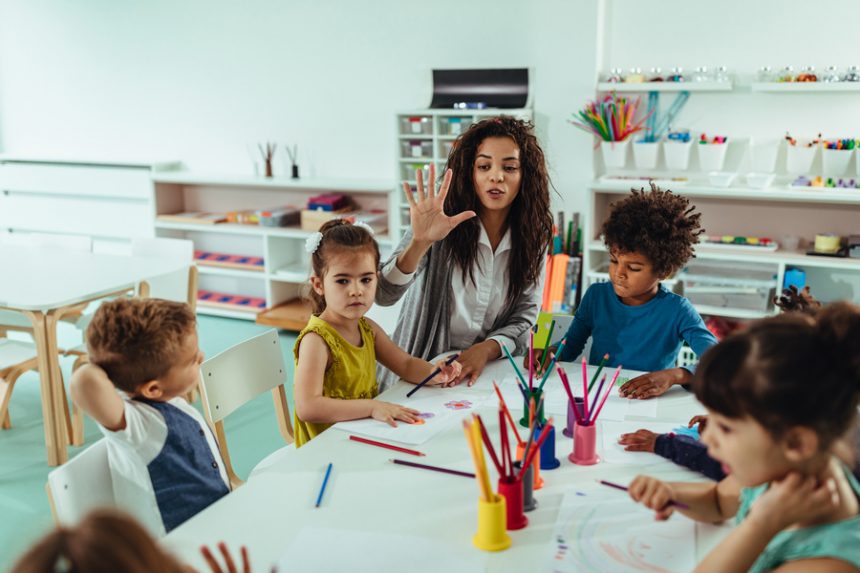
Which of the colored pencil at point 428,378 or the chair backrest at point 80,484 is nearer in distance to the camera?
the chair backrest at point 80,484

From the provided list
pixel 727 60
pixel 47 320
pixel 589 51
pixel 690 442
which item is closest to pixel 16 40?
pixel 47 320

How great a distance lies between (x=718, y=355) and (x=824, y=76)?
10.3 ft

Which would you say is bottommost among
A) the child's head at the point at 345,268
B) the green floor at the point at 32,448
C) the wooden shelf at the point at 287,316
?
the green floor at the point at 32,448

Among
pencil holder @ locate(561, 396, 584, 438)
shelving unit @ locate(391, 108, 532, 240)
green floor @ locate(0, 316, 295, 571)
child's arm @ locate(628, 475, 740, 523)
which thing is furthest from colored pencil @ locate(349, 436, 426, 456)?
shelving unit @ locate(391, 108, 532, 240)

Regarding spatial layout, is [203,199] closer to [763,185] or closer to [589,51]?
[589,51]

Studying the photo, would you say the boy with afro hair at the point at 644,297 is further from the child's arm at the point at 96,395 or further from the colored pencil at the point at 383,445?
the child's arm at the point at 96,395

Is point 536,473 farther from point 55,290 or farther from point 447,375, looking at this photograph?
point 55,290

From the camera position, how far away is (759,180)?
3602 millimetres

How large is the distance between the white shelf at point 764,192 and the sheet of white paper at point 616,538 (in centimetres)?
263

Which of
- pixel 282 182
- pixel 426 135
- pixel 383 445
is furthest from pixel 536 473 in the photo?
pixel 282 182

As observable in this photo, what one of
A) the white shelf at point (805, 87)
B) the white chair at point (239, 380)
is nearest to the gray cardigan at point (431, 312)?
the white chair at point (239, 380)

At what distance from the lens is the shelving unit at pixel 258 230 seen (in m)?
4.46

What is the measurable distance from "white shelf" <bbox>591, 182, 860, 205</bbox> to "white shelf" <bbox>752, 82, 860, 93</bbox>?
0.45 meters

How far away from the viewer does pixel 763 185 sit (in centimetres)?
358
